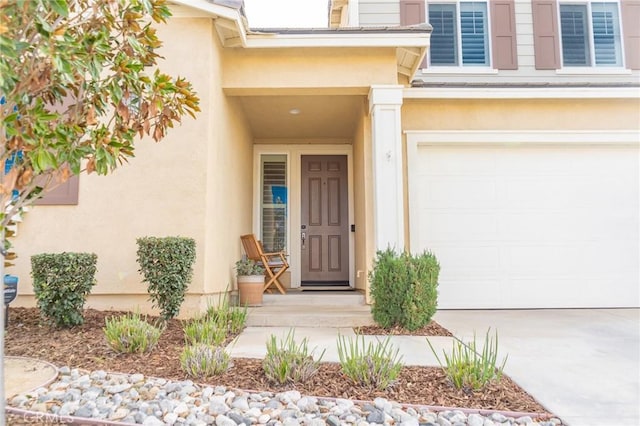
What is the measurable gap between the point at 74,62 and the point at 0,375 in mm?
1506

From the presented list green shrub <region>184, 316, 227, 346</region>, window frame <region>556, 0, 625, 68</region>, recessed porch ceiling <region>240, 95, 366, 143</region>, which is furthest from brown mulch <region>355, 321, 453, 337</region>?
window frame <region>556, 0, 625, 68</region>

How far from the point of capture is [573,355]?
348 centimetres

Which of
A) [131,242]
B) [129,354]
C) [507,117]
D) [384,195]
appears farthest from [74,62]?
[507,117]

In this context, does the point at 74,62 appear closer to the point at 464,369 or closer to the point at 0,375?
the point at 0,375

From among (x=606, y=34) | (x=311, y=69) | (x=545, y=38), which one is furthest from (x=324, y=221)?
(x=606, y=34)

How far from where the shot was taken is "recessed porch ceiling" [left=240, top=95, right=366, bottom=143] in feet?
19.6

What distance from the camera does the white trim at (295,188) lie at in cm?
746

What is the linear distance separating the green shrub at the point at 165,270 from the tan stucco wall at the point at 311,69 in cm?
209

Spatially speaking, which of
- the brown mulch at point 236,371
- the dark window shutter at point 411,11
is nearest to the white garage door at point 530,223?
the dark window shutter at point 411,11

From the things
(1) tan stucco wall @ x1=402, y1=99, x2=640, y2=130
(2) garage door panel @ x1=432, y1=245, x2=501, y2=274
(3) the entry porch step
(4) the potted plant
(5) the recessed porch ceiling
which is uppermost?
(5) the recessed porch ceiling

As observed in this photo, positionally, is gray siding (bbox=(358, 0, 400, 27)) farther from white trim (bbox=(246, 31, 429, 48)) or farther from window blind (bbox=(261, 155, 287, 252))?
window blind (bbox=(261, 155, 287, 252))

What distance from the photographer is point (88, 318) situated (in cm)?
420

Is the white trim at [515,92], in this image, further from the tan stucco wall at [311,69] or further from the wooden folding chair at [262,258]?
the wooden folding chair at [262,258]

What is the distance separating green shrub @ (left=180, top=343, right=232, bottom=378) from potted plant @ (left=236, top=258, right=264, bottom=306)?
8.94 ft
